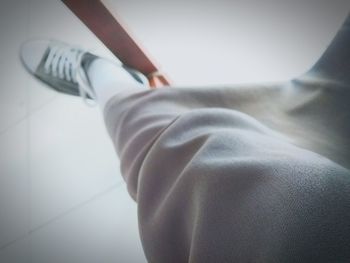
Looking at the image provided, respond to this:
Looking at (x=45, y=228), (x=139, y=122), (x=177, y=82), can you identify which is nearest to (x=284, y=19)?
(x=177, y=82)

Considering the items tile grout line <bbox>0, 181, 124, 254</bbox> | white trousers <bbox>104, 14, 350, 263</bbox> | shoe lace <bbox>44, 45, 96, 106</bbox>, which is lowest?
tile grout line <bbox>0, 181, 124, 254</bbox>

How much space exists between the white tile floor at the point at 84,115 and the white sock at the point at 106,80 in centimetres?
14

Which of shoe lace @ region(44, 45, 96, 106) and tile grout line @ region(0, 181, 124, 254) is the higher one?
shoe lace @ region(44, 45, 96, 106)

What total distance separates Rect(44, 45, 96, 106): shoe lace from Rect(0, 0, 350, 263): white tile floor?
0.10m

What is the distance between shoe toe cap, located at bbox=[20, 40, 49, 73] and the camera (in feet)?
2.56

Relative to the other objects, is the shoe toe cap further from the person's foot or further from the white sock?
the white sock

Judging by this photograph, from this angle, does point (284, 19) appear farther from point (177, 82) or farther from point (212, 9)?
point (177, 82)

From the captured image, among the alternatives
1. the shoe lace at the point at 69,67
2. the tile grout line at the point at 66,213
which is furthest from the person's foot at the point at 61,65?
the tile grout line at the point at 66,213

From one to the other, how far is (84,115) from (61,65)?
0.17m

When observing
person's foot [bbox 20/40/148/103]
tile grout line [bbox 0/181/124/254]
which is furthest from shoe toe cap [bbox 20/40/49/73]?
tile grout line [bbox 0/181/124/254]

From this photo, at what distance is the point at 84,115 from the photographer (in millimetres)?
841

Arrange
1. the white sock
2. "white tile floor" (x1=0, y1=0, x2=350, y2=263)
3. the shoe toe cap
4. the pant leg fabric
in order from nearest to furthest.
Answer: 1. the pant leg fabric
2. the white sock
3. "white tile floor" (x1=0, y1=0, x2=350, y2=263)
4. the shoe toe cap

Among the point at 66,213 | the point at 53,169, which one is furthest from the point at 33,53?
the point at 66,213

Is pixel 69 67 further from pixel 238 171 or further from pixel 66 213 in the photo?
pixel 238 171
